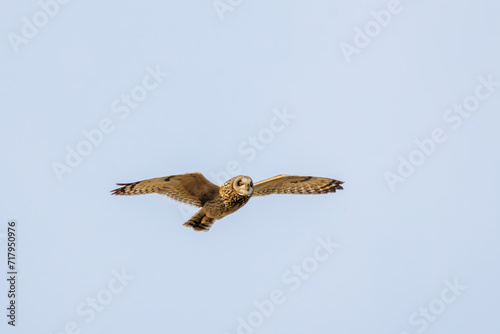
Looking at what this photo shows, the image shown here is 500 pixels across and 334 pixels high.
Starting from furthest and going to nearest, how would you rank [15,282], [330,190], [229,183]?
[15,282], [330,190], [229,183]

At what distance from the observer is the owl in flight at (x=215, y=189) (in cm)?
1373

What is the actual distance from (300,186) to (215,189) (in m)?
1.50

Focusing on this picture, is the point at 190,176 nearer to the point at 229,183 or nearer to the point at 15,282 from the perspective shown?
the point at 229,183

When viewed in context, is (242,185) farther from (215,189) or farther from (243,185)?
(215,189)

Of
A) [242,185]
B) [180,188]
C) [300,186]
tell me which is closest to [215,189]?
[180,188]

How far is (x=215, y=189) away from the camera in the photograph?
46.6ft

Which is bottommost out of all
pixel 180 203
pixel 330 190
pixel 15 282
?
pixel 330 190

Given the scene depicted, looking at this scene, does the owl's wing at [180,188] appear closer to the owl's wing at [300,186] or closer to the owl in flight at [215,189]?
the owl in flight at [215,189]

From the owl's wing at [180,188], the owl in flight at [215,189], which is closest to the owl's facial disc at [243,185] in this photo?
the owl in flight at [215,189]

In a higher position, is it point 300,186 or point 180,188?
point 180,188

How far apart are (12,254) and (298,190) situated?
518 cm

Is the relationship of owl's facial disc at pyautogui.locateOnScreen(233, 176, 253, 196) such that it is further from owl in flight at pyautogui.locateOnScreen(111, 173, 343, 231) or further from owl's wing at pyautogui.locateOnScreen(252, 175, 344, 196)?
owl's wing at pyautogui.locateOnScreen(252, 175, 344, 196)

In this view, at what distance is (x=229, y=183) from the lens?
13766 mm

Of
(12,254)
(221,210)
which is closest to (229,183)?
(221,210)
